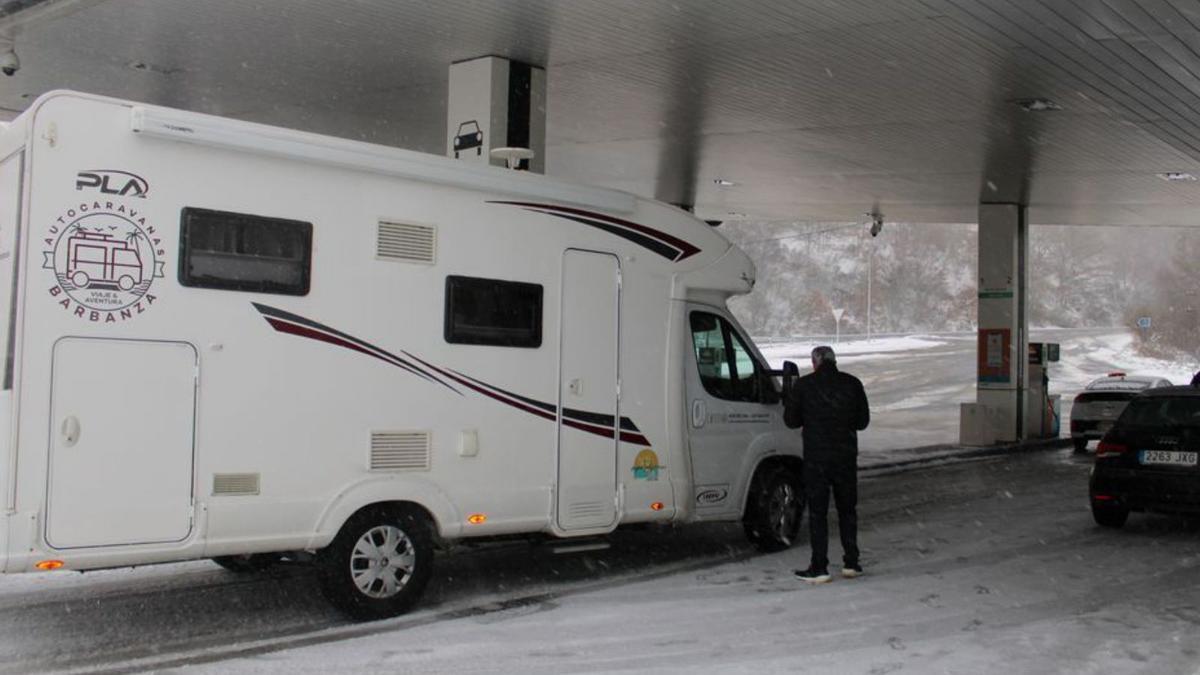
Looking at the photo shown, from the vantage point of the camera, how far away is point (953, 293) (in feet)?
316

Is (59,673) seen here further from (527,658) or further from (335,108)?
(335,108)

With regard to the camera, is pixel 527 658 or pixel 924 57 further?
pixel 924 57

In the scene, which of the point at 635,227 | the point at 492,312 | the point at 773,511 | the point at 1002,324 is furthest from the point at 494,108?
the point at 1002,324

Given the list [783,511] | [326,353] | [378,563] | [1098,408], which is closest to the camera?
[326,353]

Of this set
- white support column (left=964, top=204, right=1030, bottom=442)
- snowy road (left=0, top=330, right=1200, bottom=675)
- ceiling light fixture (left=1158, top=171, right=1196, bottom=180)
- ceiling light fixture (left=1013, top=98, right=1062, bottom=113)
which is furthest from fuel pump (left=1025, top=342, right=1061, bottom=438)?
snowy road (left=0, top=330, right=1200, bottom=675)

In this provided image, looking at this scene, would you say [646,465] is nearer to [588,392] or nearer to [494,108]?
[588,392]

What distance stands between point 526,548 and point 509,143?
4120 mm

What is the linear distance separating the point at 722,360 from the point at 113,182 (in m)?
4.99

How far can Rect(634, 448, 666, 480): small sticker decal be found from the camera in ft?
28.5

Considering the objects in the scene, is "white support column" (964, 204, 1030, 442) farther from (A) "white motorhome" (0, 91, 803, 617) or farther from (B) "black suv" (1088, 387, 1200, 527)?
(A) "white motorhome" (0, 91, 803, 617)

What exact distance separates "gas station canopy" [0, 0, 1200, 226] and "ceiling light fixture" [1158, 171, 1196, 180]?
2.8 inches

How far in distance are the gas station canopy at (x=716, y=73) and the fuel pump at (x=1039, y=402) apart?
16.2 ft

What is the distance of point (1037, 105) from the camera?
43.5 feet

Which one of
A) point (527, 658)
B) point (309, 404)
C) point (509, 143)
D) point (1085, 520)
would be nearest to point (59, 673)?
point (309, 404)
